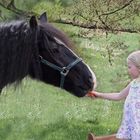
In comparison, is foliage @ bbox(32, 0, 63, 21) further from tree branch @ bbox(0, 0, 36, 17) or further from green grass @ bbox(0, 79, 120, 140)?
green grass @ bbox(0, 79, 120, 140)

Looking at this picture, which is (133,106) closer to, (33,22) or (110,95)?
(110,95)

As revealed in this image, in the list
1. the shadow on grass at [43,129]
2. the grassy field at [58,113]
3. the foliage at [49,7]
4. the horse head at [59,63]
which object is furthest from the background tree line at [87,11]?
the horse head at [59,63]

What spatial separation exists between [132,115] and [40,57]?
0.63 meters

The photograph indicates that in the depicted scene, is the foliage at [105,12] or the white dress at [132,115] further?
the foliage at [105,12]

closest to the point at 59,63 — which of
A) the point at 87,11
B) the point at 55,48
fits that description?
the point at 55,48

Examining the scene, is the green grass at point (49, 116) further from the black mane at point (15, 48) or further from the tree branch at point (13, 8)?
the black mane at point (15, 48)

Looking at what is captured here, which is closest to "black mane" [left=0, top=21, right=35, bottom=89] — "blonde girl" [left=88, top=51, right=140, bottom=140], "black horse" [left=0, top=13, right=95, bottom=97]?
"black horse" [left=0, top=13, right=95, bottom=97]

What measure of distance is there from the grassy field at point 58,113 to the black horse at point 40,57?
50.7 inches

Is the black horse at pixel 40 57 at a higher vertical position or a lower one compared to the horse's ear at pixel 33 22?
lower

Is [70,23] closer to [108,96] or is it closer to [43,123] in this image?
[43,123]

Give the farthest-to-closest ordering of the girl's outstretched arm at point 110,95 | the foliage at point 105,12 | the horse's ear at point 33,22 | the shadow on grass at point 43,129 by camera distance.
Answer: the foliage at point 105,12 < the shadow on grass at point 43,129 < the girl's outstretched arm at point 110,95 < the horse's ear at point 33,22

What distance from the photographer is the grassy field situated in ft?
15.4

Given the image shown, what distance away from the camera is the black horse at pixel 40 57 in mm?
2773

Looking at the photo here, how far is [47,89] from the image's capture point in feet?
20.6
